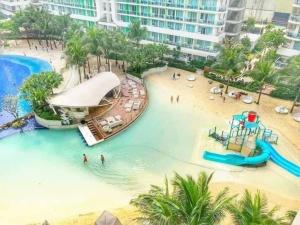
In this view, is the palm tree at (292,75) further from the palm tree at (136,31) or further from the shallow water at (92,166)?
A: the palm tree at (136,31)

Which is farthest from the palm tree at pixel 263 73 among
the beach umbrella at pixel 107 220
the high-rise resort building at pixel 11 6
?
the high-rise resort building at pixel 11 6

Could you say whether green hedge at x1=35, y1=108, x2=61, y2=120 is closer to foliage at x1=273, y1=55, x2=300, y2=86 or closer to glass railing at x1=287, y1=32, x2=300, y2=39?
foliage at x1=273, y1=55, x2=300, y2=86

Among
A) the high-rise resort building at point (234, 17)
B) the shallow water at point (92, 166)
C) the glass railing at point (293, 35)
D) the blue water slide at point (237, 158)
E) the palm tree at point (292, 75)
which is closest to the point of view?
the shallow water at point (92, 166)

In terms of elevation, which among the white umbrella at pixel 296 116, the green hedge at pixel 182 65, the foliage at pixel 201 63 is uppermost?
the foliage at pixel 201 63

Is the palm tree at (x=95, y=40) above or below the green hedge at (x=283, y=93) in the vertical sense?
above

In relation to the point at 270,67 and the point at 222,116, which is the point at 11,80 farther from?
the point at 270,67

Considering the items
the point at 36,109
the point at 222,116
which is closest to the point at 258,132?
the point at 222,116

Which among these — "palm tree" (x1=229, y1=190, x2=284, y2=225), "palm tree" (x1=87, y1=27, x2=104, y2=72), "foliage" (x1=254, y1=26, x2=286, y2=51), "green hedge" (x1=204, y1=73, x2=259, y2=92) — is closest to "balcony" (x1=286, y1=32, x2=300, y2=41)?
"foliage" (x1=254, y1=26, x2=286, y2=51)
